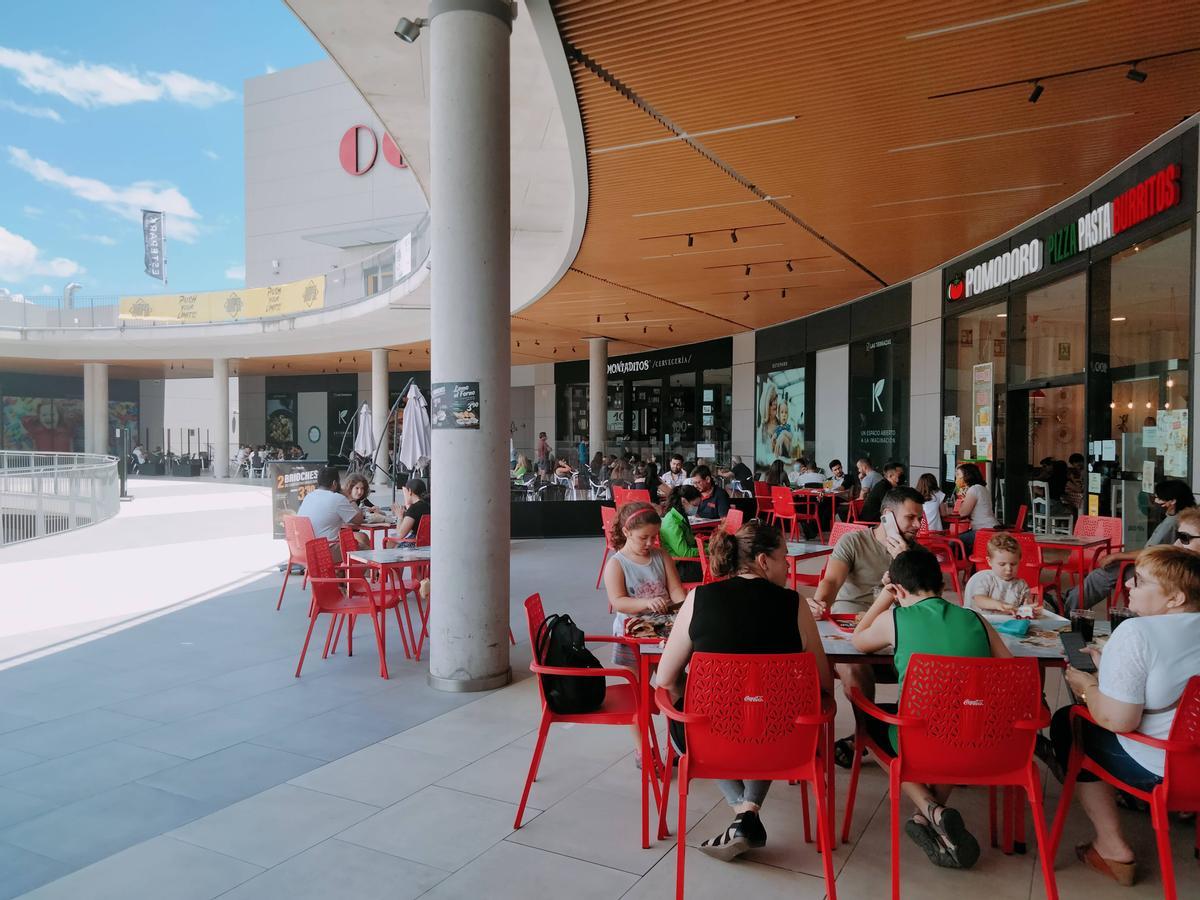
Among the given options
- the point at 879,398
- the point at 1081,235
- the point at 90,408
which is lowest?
the point at 879,398

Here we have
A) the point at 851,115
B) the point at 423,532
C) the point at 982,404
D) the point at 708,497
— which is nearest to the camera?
the point at 851,115

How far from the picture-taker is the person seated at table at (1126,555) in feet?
17.5

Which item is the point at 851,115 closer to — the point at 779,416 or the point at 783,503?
the point at 783,503

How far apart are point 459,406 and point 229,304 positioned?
2112 cm

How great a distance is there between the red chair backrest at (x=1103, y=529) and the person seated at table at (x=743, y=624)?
4610 millimetres

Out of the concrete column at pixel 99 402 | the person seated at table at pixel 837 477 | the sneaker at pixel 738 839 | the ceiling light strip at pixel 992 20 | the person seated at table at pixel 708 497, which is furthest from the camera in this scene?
the concrete column at pixel 99 402

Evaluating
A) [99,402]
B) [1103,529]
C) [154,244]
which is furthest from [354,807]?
[154,244]

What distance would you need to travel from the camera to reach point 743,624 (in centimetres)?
281

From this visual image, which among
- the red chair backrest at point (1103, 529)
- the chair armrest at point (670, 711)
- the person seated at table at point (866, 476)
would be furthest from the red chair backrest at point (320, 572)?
the person seated at table at point (866, 476)

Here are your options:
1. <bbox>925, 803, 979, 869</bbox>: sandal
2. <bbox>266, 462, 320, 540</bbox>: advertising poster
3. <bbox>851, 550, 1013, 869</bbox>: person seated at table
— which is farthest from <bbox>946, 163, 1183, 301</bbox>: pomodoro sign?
<bbox>266, 462, 320, 540</bbox>: advertising poster

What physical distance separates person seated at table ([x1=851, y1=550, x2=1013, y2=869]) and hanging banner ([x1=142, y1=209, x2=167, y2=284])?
50807mm

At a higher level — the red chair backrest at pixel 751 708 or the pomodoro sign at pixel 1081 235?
the pomodoro sign at pixel 1081 235

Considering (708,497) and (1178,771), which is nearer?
(1178,771)

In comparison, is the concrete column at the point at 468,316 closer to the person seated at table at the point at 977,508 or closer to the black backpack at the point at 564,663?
the black backpack at the point at 564,663
